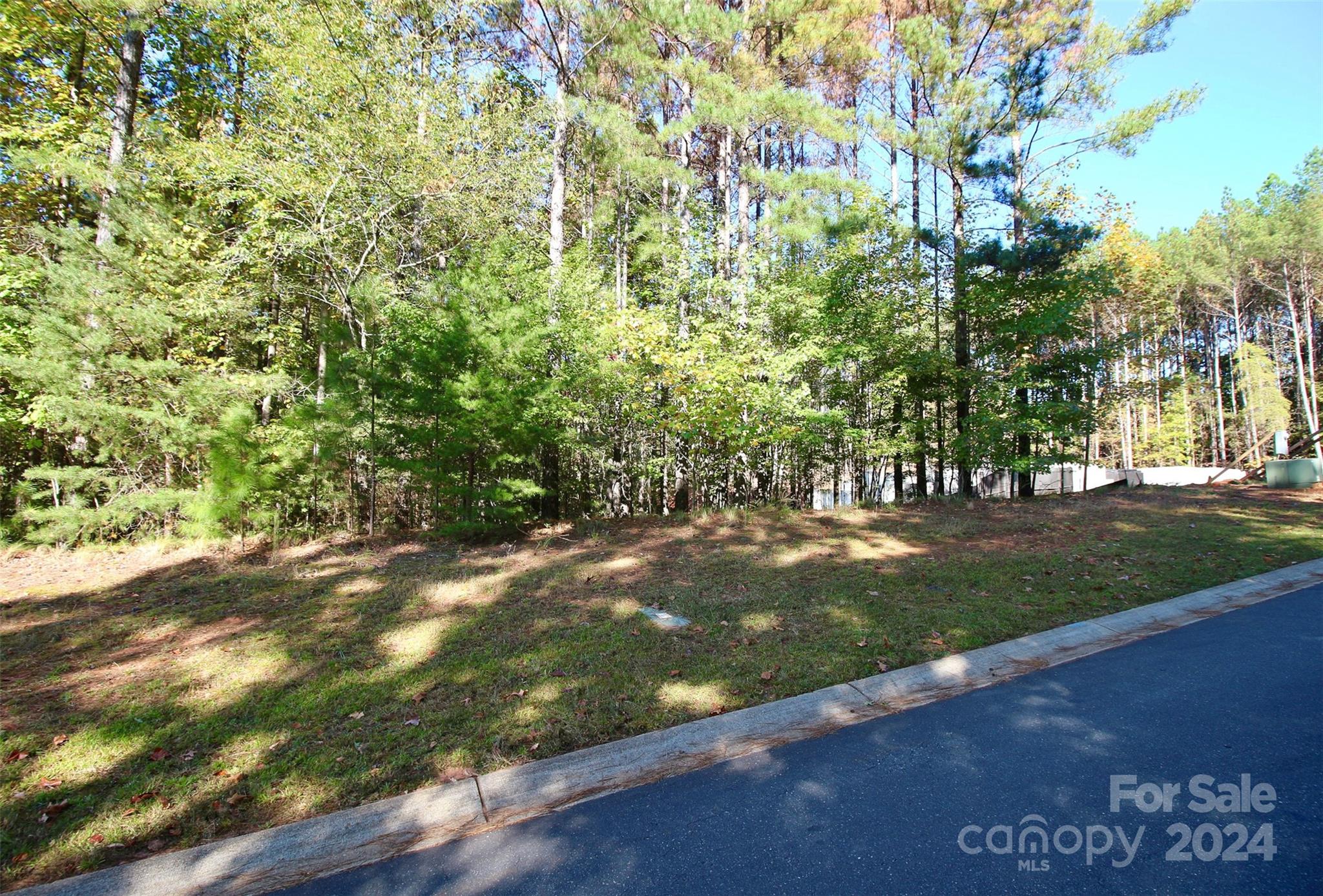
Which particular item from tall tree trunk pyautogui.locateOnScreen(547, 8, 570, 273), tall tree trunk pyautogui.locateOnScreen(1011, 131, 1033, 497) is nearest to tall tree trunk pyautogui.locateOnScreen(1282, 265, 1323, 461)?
tall tree trunk pyautogui.locateOnScreen(1011, 131, 1033, 497)

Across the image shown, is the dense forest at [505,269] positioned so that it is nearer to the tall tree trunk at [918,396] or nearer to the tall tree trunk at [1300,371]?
the tall tree trunk at [918,396]

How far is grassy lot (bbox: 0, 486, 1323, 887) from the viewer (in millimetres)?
2719

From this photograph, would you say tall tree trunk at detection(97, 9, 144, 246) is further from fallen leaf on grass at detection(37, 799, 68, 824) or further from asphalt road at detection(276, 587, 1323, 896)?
asphalt road at detection(276, 587, 1323, 896)

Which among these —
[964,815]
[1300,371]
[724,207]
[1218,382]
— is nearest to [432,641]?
[964,815]

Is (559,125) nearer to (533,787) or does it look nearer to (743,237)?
A: (743,237)

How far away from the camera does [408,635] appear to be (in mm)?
4492

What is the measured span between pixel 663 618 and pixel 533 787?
2190 mm

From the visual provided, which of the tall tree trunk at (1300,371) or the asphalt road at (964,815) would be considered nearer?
the asphalt road at (964,815)

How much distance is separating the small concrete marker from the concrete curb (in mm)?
1381

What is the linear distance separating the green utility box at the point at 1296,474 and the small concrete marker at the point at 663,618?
15.1 meters

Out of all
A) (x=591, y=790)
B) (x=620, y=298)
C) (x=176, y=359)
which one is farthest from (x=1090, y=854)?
(x=620, y=298)

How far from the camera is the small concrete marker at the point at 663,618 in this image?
180 inches

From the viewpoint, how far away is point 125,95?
33.6 ft

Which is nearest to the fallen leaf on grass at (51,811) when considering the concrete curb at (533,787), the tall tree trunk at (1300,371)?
the concrete curb at (533,787)
